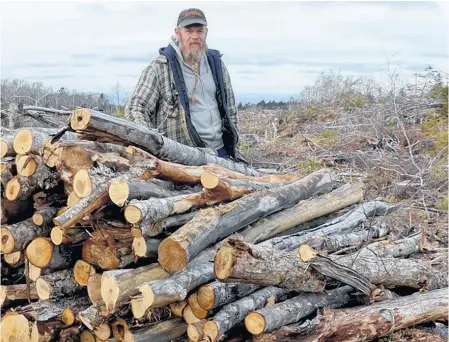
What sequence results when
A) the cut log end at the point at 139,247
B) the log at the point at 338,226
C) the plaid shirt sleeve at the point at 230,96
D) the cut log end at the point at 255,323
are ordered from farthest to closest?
the plaid shirt sleeve at the point at 230,96
the log at the point at 338,226
the cut log end at the point at 139,247
the cut log end at the point at 255,323

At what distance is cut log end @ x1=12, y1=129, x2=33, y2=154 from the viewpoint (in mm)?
4280

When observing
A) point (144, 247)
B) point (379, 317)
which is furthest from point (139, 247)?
point (379, 317)

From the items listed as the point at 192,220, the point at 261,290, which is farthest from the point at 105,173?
the point at 261,290

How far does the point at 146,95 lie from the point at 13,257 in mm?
2140

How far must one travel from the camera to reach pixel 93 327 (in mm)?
3955

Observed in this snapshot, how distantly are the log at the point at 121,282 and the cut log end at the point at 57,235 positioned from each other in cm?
46

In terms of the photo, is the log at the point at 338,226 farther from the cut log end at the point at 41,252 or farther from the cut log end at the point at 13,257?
the cut log end at the point at 13,257

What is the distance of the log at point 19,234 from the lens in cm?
420

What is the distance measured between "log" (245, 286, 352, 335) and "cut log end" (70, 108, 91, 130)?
163 centimetres

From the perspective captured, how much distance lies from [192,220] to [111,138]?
83cm

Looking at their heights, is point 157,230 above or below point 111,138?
below

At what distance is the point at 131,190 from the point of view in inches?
153

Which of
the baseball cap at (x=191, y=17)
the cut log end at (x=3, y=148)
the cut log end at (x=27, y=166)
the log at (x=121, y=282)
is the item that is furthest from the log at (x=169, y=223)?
the baseball cap at (x=191, y=17)

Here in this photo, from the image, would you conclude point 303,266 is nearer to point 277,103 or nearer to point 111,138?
point 111,138
